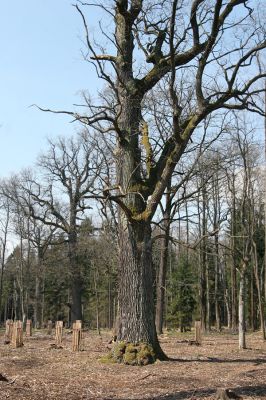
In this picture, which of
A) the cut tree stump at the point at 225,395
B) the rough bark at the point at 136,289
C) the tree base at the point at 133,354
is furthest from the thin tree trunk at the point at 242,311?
the cut tree stump at the point at 225,395

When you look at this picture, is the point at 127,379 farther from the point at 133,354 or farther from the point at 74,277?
the point at 74,277

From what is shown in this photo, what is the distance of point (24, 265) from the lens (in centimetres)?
4397

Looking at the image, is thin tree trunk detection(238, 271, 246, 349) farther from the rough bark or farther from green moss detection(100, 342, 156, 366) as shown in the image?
green moss detection(100, 342, 156, 366)

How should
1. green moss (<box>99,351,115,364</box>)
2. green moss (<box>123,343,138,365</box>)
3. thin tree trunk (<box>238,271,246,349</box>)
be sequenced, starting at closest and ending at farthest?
green moss (<box>123,343,138,365</box>) → green moss (<box>99,351,115,364</box>) → thin tree trunk (<box>238,271,246,349</box>)

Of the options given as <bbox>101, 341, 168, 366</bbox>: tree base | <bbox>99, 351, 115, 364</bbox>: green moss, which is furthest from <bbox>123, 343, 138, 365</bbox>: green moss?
<bbox>99, 351, 115, 364</bbox>: green moss

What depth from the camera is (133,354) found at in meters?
10.8

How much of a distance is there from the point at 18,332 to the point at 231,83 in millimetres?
11230

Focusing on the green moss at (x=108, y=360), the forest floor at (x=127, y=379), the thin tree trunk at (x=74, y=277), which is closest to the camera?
the forest floor at (x=127, y=379)

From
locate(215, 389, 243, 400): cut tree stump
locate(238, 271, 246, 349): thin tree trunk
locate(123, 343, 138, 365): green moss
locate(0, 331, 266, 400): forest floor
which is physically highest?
locate(238, 271, 246, 349): thin tree trunk

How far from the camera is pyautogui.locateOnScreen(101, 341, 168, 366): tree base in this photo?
10.7 meters

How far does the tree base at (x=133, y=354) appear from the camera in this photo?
10.7 metres

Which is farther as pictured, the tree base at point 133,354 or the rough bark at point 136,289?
the rough bark at point 136,289

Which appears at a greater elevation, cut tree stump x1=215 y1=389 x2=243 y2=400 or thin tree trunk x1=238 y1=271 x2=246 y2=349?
thin tree trunk x1=238 y1=271 x2=246 y2=349

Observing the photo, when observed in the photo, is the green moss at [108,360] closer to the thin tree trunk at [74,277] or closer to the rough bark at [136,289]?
the rough bark at [136,289]
